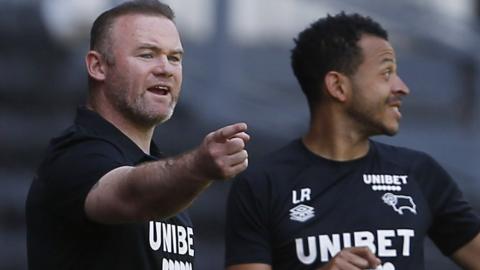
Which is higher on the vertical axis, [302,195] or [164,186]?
[302,195]

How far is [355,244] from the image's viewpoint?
16.6ft

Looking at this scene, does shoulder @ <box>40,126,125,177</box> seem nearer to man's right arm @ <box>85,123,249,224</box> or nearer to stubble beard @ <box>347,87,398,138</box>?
man's right arm @ <box>85,123,249,224</box>

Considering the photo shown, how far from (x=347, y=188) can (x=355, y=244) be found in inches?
9.1

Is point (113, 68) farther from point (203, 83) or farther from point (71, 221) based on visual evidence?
point (203, 83)

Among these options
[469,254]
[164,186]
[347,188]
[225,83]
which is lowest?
[164,186]

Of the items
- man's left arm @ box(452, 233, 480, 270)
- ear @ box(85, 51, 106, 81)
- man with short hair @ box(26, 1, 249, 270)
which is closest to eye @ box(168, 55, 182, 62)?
man with short hair @ box(26, 1, 249, 270)

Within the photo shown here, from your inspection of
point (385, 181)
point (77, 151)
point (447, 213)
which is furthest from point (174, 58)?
point (447, 213)

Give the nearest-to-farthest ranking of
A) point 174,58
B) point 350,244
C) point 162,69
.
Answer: point 162,69 → point 174,58 → point 350,244

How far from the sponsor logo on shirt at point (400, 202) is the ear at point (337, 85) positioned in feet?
1.38

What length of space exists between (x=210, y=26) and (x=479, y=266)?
4710mm

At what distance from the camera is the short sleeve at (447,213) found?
17.1ft

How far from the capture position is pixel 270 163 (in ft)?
17.2

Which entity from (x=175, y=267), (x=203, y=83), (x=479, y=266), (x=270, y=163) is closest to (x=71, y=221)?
(x=175, y=267)

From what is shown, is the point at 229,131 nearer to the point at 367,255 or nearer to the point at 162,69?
the point at 162,69
